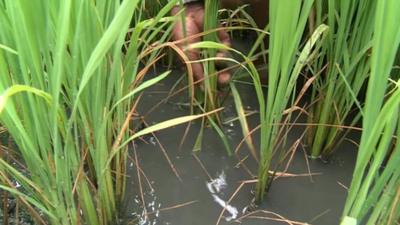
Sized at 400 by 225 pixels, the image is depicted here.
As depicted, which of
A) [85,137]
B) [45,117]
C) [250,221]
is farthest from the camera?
[250,221]

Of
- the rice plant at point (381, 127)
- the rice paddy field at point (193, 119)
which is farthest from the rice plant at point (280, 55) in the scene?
the rice plant at point (381, 127)

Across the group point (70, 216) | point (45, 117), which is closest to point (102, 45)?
point (45, 117)

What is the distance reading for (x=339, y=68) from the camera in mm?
984

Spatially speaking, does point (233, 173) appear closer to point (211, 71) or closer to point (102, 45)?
point (211, 71)

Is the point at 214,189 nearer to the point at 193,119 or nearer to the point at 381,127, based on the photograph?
the point at 193,119

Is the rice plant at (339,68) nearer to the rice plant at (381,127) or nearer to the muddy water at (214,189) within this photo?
the muddy water at (214,189)

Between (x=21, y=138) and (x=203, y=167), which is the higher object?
(x=21, y=138)

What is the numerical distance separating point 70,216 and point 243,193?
1.28ft

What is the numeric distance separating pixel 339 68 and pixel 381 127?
317 mm

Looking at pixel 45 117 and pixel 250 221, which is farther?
pixel 250 221

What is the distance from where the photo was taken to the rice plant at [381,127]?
0.65 metres

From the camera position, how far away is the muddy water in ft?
3.28

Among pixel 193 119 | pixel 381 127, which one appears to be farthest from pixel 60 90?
pixel 381 127

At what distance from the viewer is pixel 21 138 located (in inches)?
27.4
